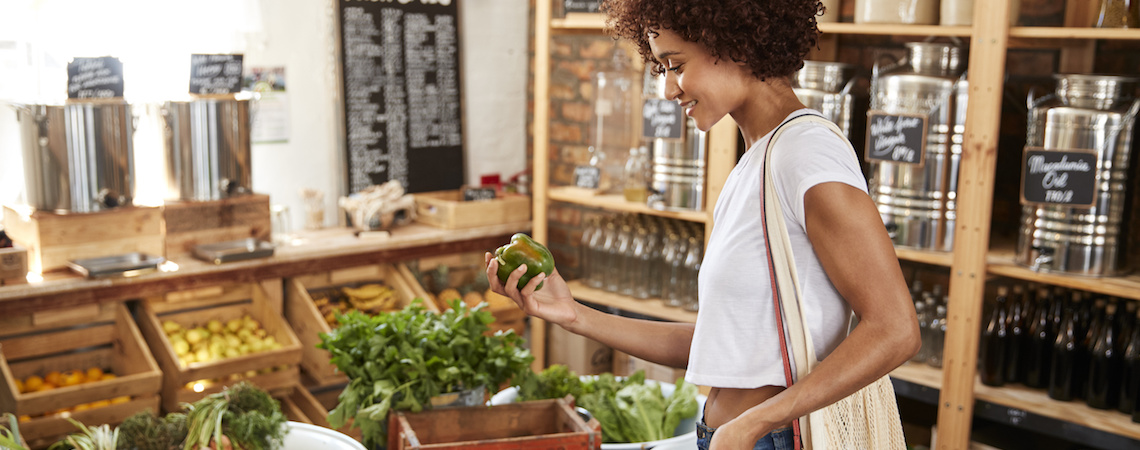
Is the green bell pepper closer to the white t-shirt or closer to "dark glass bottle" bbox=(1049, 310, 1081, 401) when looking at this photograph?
the white t-shirt

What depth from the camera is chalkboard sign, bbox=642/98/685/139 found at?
3188 millimetres

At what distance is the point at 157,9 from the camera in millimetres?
3490

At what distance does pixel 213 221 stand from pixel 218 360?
546 mm

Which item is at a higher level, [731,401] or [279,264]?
[731,401]

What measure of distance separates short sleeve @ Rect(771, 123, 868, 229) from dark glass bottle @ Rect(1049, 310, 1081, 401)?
180 cm

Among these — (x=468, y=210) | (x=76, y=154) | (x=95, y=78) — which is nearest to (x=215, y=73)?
(x=95, y=78)

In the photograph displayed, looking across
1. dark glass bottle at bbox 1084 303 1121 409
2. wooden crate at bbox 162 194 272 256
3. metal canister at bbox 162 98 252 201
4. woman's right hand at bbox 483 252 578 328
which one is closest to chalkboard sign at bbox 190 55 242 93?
metal canister at bbox 162 98 252 201

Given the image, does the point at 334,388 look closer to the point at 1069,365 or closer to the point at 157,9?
the point at 157,9

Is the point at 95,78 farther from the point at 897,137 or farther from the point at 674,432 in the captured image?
the point at 897,137

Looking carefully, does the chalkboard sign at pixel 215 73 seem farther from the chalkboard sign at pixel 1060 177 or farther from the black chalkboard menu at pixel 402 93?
the chalkboard sign at pixel 1060 177

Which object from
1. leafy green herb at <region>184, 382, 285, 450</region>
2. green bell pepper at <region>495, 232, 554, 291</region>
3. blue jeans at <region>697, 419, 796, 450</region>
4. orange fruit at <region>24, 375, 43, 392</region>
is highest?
green bell pepper at <region>495, 232, 554, 291</region>

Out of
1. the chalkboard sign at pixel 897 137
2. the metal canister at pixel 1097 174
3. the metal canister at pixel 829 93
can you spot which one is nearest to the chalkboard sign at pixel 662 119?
the metal canister at pixel 829 93

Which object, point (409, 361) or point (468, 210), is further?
point (468, 210)

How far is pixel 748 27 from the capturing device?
48.9 inches
